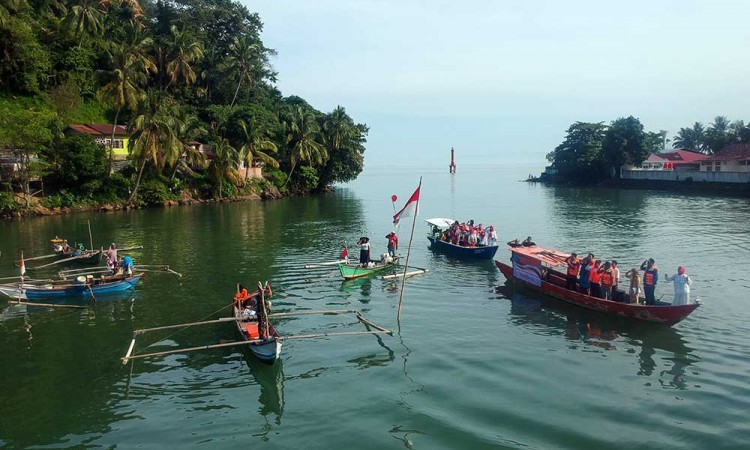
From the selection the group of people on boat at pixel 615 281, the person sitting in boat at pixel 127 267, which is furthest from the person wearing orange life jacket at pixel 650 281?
the person sitting in boat at pixel 127 267

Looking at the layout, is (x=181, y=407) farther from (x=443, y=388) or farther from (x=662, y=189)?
(x=662, y=189)

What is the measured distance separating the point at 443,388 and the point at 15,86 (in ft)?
247

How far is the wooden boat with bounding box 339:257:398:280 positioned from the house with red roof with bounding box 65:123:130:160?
47646 millimetres

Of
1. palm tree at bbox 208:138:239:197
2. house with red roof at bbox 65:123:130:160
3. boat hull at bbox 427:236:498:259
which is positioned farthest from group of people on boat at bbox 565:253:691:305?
house with red roof at bbox 65:123:130:160

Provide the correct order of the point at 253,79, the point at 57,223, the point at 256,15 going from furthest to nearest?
the point at 256,15
the point at 253,79
the point at 57,223

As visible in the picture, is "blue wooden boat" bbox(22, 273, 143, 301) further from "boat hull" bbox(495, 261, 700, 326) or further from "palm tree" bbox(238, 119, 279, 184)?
"palm tree" bbox(238, 119, 279, 184)

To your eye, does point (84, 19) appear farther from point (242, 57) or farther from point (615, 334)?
point (615, 334)

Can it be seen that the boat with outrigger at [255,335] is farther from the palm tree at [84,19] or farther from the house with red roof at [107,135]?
the palm tree at [84,19]

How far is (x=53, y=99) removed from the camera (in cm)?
7400

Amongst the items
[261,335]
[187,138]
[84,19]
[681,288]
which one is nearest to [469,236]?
[681,288]

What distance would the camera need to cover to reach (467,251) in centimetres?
3541

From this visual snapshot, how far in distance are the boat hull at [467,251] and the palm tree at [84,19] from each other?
6161cm

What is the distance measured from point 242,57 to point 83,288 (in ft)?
221

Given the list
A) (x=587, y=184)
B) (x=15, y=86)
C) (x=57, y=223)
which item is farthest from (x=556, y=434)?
(x=587, y=184)
